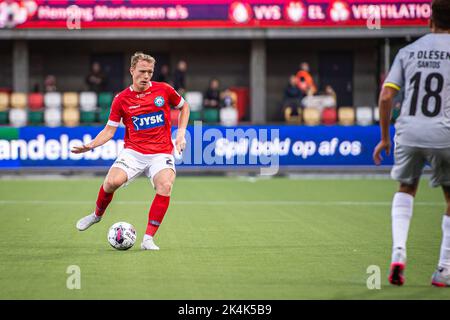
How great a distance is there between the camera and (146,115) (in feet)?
34.8

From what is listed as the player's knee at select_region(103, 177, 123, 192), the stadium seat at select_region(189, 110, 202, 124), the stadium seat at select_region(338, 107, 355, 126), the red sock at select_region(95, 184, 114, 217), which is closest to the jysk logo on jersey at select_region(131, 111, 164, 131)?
the player's knee at select_region(103, 177, 123, 192)

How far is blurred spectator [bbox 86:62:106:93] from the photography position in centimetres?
2833

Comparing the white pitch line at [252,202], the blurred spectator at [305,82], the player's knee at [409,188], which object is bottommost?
the white pitch line at [252,202]

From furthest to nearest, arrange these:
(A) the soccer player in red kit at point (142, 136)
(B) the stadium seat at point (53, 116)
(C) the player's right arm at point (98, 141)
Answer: (B) the stadium seat at point (53, 116) → (A) the soccer player in red kit at point (142, 136) → (C) the player's right arm at point (98, 141)

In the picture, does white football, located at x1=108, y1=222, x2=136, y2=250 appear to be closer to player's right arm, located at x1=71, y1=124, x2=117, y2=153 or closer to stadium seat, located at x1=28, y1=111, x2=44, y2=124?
player's right arm, located at x1=71, y1=124, x2=117, y2=153

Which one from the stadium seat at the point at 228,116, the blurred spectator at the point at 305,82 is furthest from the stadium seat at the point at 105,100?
the blurred spectator at the point at 305,82

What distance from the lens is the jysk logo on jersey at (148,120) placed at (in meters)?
10.6

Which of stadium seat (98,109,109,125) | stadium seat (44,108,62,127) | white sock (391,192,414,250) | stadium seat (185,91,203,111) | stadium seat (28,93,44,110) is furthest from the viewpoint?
stadium seat (28,93,44,110)

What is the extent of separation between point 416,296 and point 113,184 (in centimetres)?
427

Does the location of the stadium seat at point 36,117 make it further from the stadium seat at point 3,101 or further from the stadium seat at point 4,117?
the stadium seat at point 3,101

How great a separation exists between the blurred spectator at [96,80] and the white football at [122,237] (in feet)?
60.8

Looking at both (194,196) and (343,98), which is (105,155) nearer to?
(194,196)

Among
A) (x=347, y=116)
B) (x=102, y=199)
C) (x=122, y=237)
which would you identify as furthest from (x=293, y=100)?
(x=122, y=237)

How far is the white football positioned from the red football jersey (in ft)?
3.10
